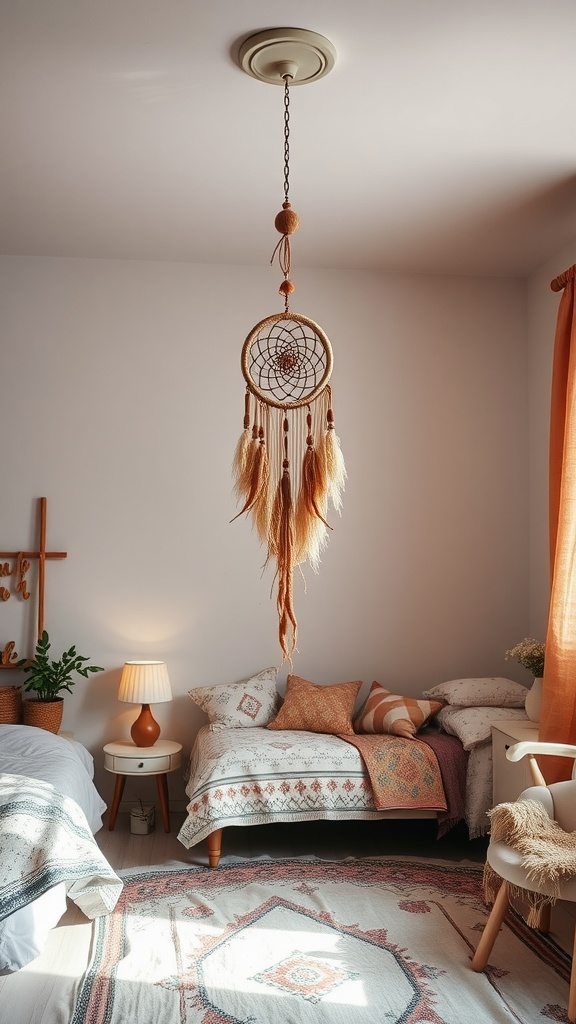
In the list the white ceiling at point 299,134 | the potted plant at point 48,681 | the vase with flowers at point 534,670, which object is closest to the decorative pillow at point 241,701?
the potted plant at point 48,681

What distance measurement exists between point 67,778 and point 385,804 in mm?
1388

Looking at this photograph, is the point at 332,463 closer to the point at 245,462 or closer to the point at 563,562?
the point at 245,462

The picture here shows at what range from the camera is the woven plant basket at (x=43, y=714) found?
14.1 ft

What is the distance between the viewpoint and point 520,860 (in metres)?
2.60

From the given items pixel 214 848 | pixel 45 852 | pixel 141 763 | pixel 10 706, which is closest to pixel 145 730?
pixel 141 763

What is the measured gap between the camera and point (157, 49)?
2730 millimetres

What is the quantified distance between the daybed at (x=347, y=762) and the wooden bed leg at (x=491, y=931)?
105 centimetres

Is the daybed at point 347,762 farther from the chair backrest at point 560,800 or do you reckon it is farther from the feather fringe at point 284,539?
the feather fringe at point 284,539

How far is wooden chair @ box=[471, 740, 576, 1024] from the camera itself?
2.50 m

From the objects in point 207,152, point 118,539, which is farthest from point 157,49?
point 118,539

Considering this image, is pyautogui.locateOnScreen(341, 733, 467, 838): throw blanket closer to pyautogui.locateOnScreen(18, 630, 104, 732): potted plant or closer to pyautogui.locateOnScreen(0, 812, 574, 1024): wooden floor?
pyautogui.locateOnScreen(0, 812, 574, 1024): wooden floor

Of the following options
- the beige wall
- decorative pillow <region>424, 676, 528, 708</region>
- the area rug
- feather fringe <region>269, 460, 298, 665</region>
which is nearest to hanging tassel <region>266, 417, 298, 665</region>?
feather fringe <region>269, 460, 298, 665</region>

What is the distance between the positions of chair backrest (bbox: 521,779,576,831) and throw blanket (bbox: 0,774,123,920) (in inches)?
58.4

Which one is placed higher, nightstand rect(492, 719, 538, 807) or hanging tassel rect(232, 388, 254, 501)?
hanging tassel rect(232, 388, 254, 501)
